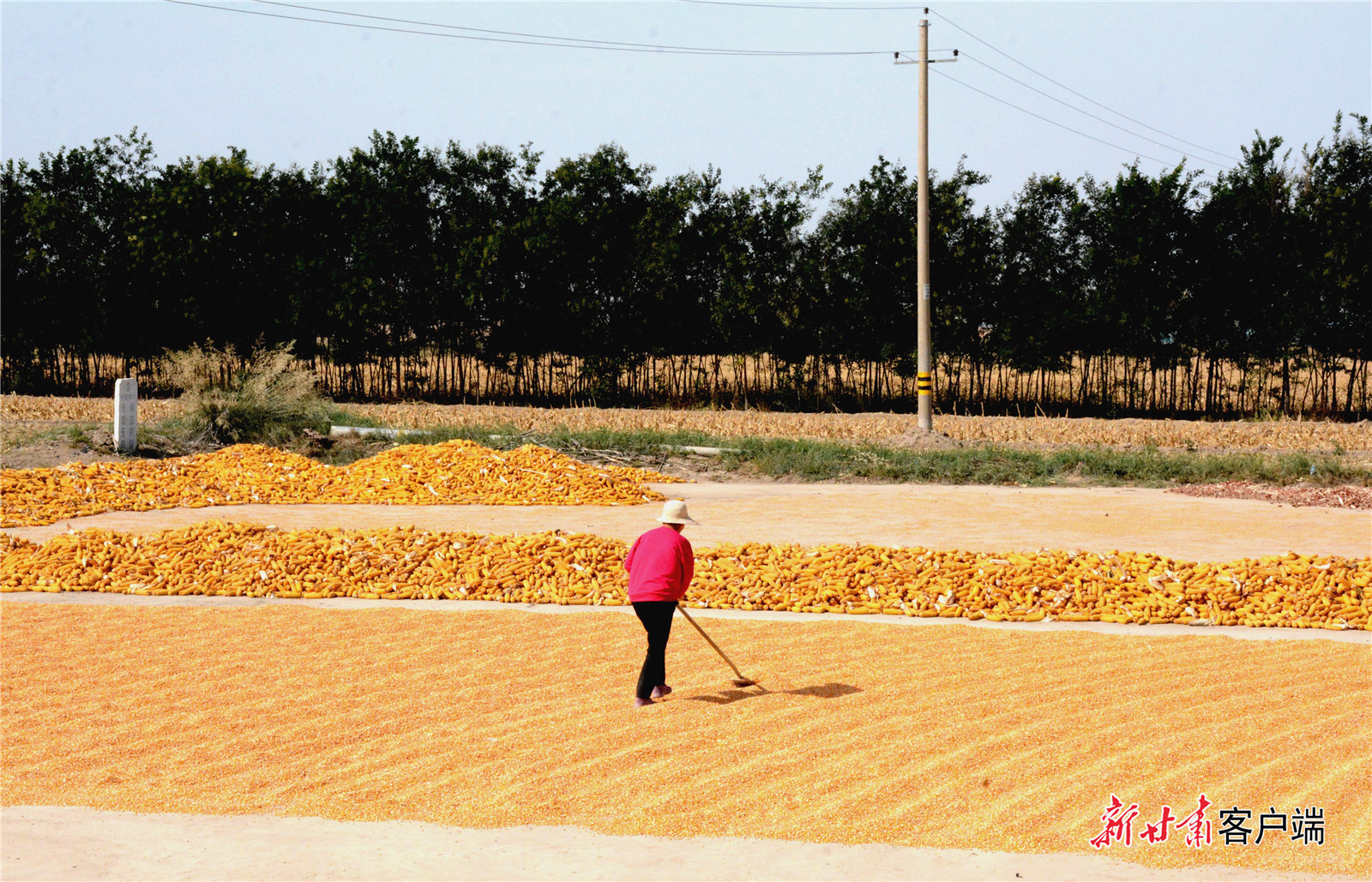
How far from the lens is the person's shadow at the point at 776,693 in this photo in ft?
22.0

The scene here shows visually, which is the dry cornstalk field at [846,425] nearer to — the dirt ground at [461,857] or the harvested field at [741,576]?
the harvested field at [741,576]

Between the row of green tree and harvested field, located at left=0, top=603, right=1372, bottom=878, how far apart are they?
26701mm

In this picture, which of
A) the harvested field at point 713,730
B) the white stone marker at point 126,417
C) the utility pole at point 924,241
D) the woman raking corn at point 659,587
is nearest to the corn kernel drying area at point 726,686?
the harvested field at point 713,730

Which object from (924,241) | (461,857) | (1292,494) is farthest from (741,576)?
(924,241)

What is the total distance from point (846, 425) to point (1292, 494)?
11505mm

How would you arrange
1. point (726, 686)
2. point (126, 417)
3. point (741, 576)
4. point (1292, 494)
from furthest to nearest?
point (126, 417)
point (1292, 494)
point (741, 576)
point (726, 686)

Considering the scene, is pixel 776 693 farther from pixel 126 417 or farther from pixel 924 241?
pixel 924 241

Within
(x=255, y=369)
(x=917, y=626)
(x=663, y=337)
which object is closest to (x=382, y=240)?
(x=663, y=337)

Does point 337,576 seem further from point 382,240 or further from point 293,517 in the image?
point 382,240

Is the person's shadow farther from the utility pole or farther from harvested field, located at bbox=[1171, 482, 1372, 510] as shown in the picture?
the utility pole

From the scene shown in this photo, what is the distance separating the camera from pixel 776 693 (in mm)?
6812

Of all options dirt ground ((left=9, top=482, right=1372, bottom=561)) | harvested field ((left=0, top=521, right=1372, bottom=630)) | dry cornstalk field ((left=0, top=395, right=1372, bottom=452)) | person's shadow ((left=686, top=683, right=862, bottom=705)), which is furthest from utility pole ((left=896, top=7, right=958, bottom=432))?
person's shadow ((left=686, top=683, right=862, bottom=705))

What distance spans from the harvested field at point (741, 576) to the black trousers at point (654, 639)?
2.83 meters

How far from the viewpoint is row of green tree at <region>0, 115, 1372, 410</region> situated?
32.2 m
